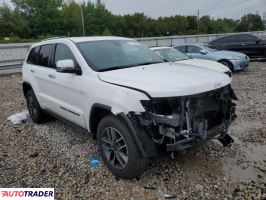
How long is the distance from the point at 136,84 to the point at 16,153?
8.61 ft

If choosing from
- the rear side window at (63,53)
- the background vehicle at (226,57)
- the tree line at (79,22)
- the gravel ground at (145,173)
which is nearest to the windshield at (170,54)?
the background vehicle at (226,57)

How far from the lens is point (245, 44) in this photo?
14.7m

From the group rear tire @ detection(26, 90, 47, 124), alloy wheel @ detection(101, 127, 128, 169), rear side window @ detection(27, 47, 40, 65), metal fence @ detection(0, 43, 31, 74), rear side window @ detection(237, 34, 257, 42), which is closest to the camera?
alloy wheel @ detection(101, 127, 128, 169)

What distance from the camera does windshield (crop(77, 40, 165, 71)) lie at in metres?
4.04

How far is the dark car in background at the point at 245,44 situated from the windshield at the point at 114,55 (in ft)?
37.3

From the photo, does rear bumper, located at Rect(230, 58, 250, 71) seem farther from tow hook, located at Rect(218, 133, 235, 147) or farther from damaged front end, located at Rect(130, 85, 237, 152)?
damaged front end, located at Rect(130, 85, 237, 152)

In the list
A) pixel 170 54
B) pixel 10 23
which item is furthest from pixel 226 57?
pixel 10 23

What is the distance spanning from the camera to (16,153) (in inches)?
184

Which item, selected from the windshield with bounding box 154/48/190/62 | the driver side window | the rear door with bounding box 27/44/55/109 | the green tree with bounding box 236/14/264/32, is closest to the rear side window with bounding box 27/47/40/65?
the rear door with bounding box 27/44/55/109

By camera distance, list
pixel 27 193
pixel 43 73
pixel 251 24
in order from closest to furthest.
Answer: pixel 27 193 → pixel 43 73 → pixel 251 24

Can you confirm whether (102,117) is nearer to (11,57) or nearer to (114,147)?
(114,147)

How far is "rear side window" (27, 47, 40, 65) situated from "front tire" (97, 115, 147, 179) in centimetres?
269

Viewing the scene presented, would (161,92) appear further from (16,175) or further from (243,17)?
(243,17)

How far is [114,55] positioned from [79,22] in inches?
2805
